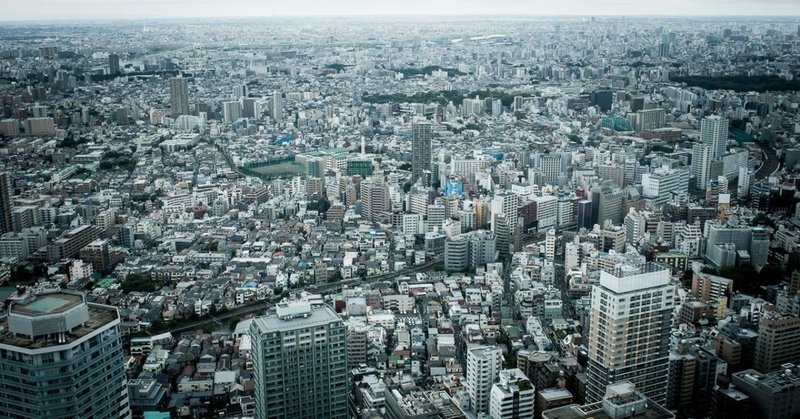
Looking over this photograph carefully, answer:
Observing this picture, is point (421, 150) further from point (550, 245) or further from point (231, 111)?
point (231, 111)

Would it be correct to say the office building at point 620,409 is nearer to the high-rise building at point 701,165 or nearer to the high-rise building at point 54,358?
the high-rise building at point 54,358

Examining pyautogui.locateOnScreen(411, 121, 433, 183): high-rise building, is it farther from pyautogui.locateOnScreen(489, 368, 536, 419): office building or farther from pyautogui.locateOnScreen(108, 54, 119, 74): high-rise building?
pyautogui.locateOnScreen(108, 54, 119, 74): high-rise building

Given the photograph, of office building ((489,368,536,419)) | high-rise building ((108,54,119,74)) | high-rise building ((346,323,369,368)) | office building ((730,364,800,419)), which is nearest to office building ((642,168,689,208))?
office building ((730,364,800,419))

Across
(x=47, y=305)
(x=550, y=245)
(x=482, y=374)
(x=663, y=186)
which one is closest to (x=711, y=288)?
(x=550, y=245)

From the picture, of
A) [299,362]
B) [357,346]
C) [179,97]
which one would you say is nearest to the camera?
[299,362]

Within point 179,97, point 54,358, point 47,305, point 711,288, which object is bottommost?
point 711,288

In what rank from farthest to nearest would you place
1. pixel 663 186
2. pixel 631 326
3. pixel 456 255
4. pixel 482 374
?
1. pixel 663 186
2. pixel 456 255
3. pixel 482 374
4. pixel 631 326

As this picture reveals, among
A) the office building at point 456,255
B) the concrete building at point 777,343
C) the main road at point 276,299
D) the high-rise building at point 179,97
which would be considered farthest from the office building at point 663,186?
the high-rise building at point 179,97
